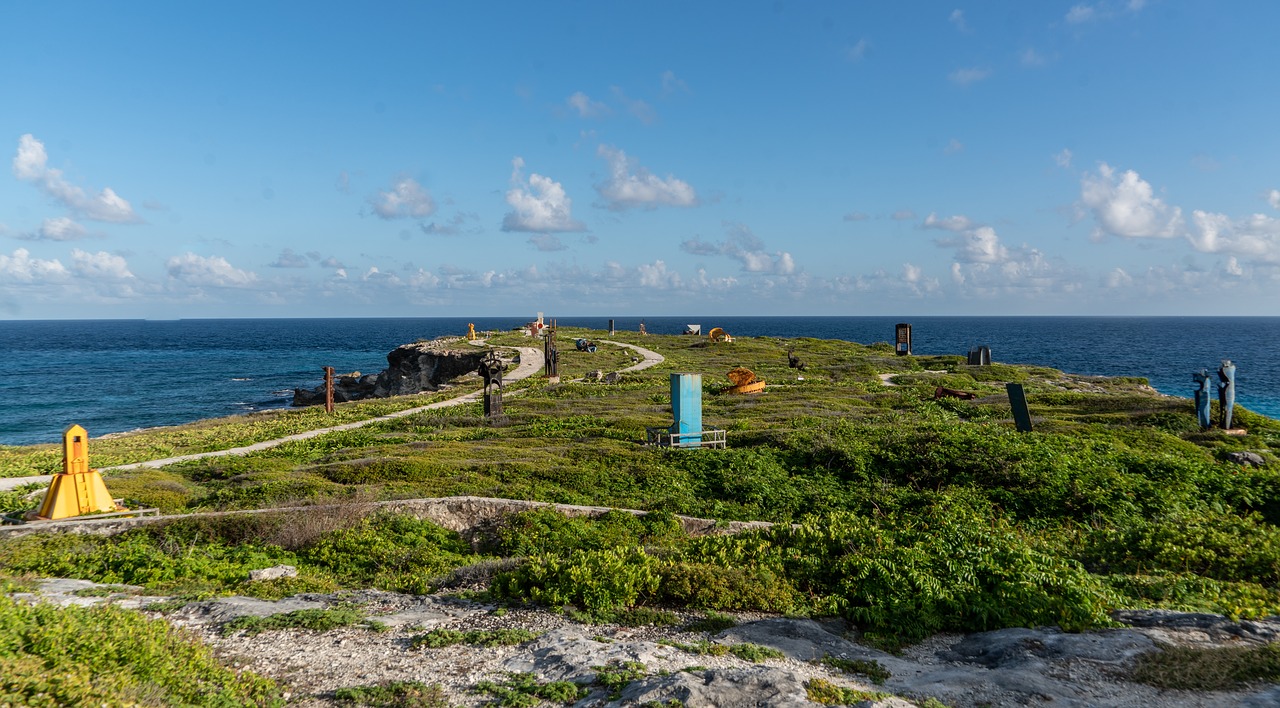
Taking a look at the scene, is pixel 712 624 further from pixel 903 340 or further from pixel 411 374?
pixel 411 374

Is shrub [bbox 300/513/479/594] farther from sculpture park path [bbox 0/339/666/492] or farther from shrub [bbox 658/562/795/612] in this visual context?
sculpture park path [bbox 0/339/666/492]

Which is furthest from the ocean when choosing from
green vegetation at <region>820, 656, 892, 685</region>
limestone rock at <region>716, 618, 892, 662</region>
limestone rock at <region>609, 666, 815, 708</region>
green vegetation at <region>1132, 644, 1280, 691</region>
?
green vegetation at <region>820, 656, 892, 685</region>

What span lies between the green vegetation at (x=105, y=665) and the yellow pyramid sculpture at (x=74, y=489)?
10.0 m

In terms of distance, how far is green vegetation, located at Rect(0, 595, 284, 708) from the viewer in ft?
20.2

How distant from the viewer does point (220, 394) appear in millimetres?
76188

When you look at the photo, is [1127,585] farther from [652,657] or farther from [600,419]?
[600,419]

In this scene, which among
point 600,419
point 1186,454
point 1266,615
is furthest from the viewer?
point 600,419

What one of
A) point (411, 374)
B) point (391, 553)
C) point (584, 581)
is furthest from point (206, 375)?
point (584, 581)

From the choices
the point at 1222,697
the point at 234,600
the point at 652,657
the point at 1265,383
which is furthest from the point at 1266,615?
the point at 1265,383

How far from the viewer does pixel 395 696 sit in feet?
25.0

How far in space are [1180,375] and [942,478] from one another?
266 feet

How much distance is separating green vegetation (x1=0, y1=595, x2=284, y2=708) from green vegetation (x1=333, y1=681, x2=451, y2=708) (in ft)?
2.37

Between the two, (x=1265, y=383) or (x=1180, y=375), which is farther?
(x=1180, y=375)

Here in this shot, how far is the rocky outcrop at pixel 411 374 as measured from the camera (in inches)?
2665
